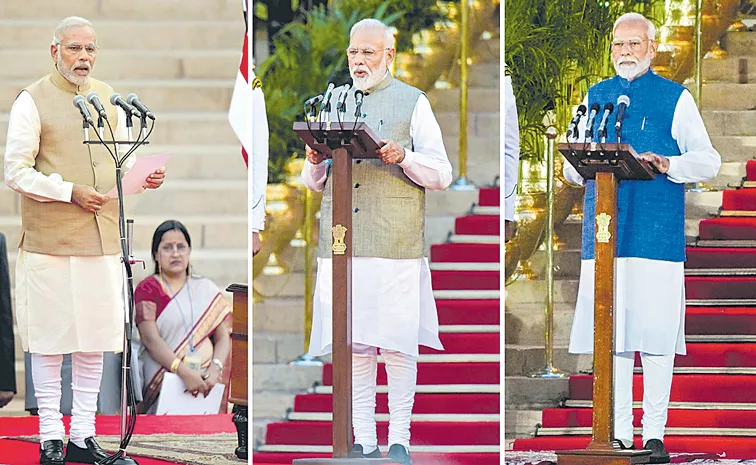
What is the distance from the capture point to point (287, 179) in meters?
8.50

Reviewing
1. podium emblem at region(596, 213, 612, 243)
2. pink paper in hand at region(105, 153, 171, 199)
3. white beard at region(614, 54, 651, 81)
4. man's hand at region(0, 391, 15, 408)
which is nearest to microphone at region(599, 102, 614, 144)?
white beard at region(614, 54, 651, 81)

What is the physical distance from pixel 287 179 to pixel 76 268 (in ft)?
3.84

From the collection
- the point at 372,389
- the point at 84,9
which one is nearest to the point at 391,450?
the point at 372,389

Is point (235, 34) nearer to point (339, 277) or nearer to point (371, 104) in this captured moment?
point (371, 104)

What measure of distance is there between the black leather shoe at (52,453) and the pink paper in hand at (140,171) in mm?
1318

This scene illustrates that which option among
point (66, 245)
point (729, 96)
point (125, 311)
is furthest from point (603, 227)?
point (66, 245)

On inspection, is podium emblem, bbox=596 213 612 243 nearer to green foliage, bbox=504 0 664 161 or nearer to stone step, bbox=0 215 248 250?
green foliage, bbox=504 0 664 161

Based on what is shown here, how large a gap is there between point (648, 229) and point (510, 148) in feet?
2.66

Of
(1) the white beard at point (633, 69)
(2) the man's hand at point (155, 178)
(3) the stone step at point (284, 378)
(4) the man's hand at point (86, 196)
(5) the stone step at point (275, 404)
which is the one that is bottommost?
(5) the stone step at point (275, 404)

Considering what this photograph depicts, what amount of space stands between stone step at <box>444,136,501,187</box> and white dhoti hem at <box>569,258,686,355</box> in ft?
2.38

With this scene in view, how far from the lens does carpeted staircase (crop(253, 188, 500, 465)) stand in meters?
8.38

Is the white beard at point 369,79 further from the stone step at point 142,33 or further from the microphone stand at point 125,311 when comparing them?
the stone step at point 142,33

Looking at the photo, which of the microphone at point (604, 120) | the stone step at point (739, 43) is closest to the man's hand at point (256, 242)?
the microphone at point (604, 120)

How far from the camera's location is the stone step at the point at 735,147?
8.65 meters
